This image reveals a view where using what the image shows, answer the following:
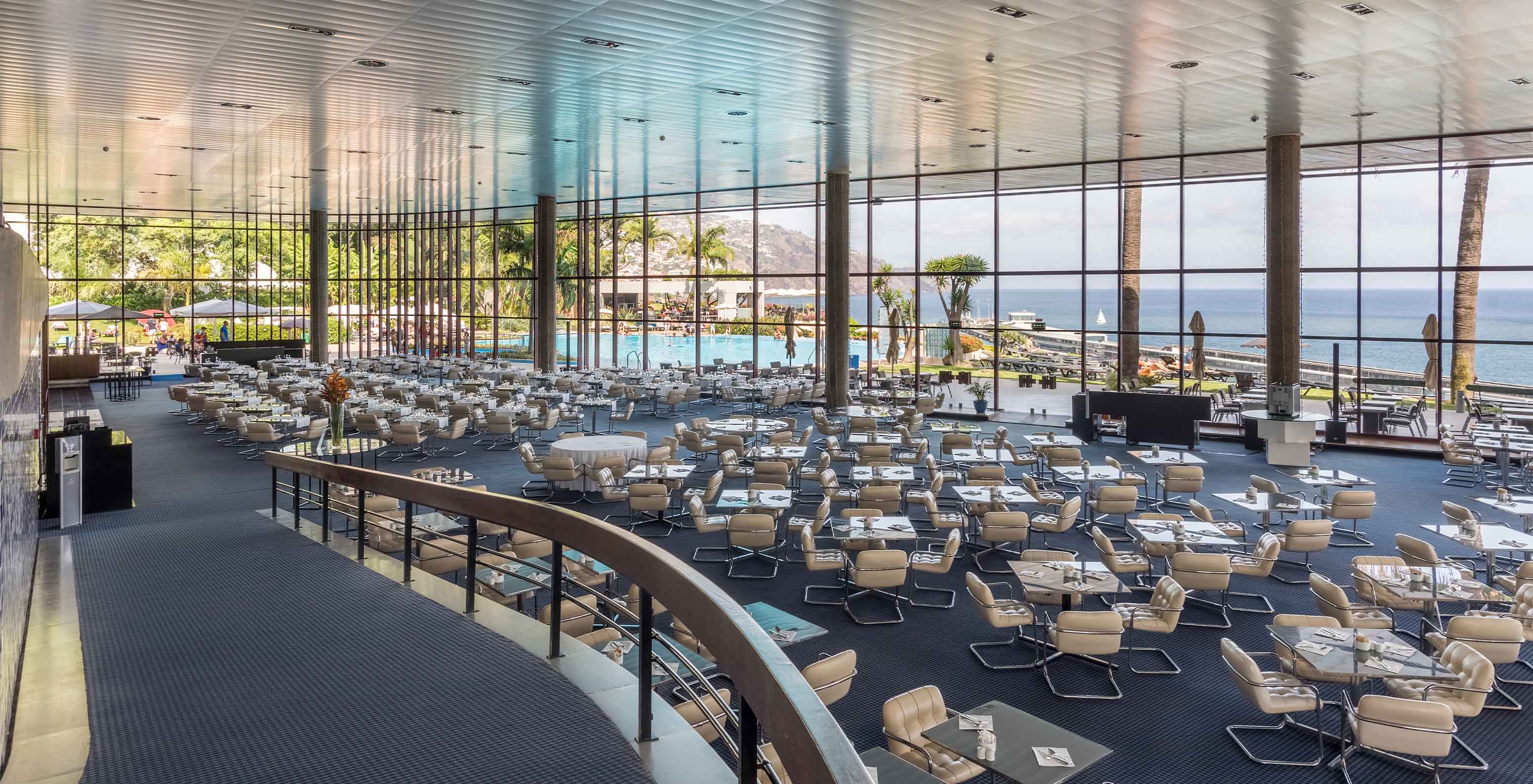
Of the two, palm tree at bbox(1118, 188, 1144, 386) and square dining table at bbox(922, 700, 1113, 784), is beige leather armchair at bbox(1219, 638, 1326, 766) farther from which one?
palm tree at bbox(1118, 188, 1144, 386)

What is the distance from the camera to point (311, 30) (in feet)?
31.8

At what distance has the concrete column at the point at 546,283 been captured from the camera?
26.1 meters

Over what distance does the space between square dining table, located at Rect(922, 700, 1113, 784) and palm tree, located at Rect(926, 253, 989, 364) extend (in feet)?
57.2

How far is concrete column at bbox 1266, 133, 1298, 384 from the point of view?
16.1m

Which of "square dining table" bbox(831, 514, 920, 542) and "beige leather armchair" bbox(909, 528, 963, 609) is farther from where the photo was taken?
"square dining table" bbox(831, 514, 920, 542)

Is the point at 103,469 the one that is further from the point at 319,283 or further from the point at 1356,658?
the point at 319,283

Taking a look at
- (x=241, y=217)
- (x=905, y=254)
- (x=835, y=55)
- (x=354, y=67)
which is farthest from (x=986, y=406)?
(x=241, y=217)

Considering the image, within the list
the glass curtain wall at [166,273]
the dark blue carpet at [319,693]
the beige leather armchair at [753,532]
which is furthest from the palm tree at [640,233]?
the dark blue carpet at [319,693]

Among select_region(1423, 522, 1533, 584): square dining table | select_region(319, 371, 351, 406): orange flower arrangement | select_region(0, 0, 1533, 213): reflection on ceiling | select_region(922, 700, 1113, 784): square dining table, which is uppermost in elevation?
select_region(0, 0, 1533, 213): reflection on ceiling

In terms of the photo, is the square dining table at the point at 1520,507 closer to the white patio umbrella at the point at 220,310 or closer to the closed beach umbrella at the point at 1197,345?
the closed beach umbrella at the point at 1197,345

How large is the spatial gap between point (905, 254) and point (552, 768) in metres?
22.2

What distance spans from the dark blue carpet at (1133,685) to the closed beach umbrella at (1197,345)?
24.4 feet

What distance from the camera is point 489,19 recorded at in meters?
9.54

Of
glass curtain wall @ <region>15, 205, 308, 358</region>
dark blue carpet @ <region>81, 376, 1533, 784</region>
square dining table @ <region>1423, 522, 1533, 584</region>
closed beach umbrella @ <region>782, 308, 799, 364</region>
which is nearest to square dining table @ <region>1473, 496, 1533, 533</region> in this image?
dark blue carpet @ <region>81, 376, 1533, 784</region>
